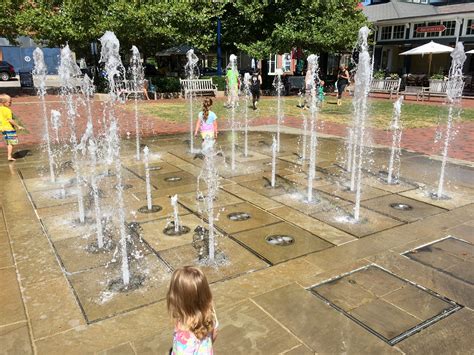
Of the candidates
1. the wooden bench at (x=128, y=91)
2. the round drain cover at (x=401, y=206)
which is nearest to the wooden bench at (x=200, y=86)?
the wooden bench at (x=128, y=91)

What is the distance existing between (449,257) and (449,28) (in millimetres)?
30784

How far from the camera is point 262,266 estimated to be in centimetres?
424

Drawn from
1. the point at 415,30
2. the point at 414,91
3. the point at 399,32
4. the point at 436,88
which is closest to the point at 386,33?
the point at 399,32

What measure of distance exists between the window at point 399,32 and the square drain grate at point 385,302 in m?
33.4

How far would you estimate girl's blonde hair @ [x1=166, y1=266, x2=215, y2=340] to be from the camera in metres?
2.02

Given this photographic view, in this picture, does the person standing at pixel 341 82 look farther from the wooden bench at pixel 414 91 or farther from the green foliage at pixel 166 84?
the green foliage at pixel 166 84

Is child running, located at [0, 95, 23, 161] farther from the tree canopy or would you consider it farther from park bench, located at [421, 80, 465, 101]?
park bench, located at [421, 80, 465, 101]

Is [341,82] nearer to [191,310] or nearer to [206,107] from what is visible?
[206,107]

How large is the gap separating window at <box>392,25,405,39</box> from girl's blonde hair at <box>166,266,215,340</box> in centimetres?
3560

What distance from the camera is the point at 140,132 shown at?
39.7ft

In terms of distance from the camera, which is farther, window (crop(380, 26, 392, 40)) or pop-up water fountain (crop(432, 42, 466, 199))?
window (crop(380, 26, 392, 40))

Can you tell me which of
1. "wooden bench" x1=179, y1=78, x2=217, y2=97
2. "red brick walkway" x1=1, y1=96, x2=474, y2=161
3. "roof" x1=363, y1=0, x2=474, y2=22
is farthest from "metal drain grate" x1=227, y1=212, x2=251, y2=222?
"roof" x1=363, y1=0, x2=474, y2=22

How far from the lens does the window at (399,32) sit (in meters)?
33.0

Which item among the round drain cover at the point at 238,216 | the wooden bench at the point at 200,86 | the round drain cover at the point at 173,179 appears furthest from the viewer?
the wooden bench at the point at 200,86
